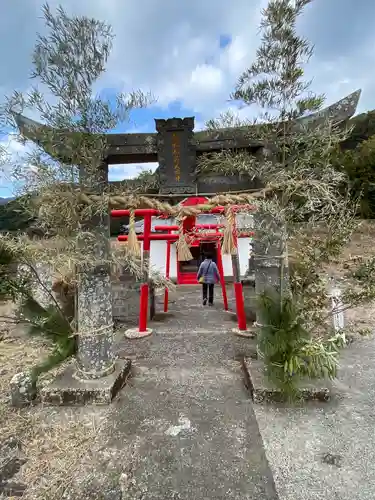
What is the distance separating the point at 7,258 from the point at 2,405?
1.35 metres

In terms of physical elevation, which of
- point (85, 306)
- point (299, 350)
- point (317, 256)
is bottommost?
point (299, 350)

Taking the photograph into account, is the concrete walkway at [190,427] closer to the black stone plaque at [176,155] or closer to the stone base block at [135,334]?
the stone base block at [135,334]

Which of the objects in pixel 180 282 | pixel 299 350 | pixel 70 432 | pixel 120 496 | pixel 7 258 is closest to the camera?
pixel 120 496

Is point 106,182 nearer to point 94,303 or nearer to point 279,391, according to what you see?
point 94,303

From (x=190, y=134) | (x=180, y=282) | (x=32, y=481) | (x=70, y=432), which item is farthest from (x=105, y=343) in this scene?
(x=180, y=282)

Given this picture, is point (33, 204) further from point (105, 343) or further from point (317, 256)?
point (317, 256)

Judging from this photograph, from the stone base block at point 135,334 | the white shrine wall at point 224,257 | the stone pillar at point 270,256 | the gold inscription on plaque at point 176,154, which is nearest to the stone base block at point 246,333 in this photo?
the stone base block at point 135,334

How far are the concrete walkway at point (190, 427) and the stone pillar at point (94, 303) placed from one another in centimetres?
42

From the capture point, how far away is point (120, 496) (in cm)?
182

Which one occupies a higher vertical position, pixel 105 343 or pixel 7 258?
pixel 7 258

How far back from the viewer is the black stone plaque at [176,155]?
3.18 m

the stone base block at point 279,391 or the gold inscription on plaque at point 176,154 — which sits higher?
the gold inscription on plaque at point 176,154

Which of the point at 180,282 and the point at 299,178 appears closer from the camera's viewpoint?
the point at 299,178

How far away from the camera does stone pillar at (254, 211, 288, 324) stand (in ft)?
10.3
